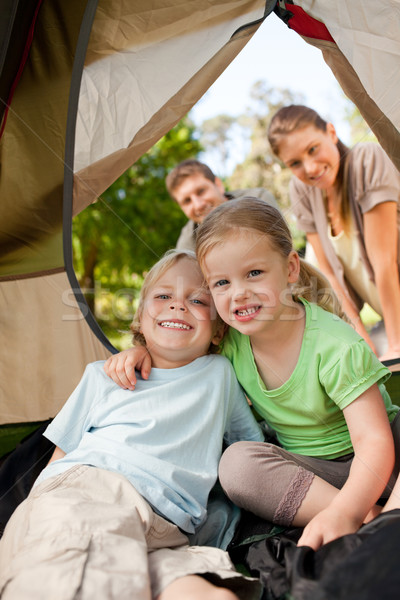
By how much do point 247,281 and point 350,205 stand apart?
144cm

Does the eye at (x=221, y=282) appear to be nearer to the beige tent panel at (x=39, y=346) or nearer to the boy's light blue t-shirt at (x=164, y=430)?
the boy's light blue t-shirt at (x=164, y=430)

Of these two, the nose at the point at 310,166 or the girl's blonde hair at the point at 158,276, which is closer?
the girl's blonde hair at the point at 158,276

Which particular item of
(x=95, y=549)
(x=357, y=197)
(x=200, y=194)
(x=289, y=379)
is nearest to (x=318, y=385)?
(x=289, y=379)

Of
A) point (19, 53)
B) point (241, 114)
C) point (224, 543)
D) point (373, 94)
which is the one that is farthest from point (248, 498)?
point (241, 114)

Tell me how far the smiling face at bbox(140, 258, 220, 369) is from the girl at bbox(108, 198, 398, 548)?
2.2 inches

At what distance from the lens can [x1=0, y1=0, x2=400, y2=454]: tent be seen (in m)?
1.36

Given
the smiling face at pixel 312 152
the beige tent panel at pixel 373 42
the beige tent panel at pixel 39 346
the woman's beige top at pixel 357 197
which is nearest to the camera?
the beige tent panel at pixel 373 42

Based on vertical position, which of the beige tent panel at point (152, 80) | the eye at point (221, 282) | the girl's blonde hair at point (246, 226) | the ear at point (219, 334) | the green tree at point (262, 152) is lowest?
the ear at point (219, 334)

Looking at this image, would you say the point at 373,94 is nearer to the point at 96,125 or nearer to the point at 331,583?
the point at 96,125

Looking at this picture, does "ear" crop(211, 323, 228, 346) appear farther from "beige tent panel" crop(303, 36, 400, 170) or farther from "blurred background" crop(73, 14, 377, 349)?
"blurred background" crop(73, 14, 377, 349)

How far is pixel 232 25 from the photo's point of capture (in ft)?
4.63

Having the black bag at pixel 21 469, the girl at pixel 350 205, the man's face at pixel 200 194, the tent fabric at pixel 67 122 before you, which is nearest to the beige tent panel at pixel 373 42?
the tent fabric at pixel 67 122

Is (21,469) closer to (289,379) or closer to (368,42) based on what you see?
(289,379)

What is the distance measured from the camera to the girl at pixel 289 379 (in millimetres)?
1057
